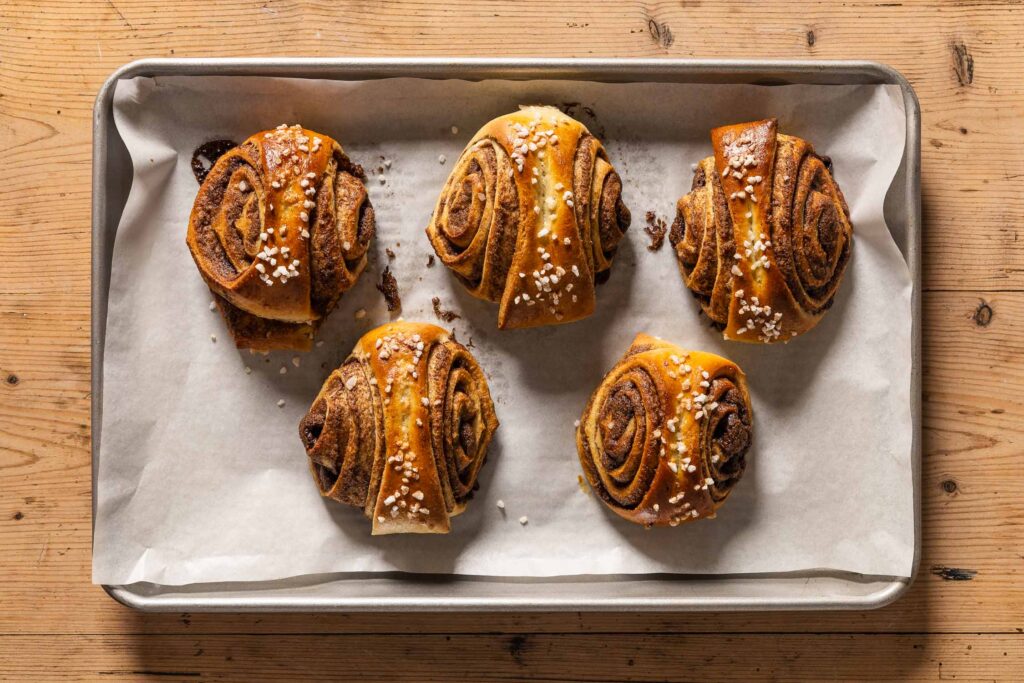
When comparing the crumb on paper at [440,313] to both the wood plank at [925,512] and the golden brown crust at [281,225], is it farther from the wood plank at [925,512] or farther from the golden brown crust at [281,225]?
the wood plank at [925,512]

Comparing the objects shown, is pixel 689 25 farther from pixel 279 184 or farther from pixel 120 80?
pixel 120 80

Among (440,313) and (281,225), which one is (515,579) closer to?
(440,313)

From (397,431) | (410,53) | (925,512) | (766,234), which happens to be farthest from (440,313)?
(925,512)

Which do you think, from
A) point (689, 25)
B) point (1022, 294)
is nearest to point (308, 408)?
point (689, 25)

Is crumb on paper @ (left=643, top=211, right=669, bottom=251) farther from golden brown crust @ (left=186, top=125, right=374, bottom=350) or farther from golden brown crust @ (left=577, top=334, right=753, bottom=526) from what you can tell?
golden brown crust @ (left=186, top=125, right=374, bottom=350)

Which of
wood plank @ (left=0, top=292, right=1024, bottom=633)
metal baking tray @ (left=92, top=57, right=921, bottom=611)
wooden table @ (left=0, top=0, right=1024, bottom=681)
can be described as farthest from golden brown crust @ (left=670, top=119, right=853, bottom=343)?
wood plank @ (left=0, top=292, right=1024, bottom=633)
